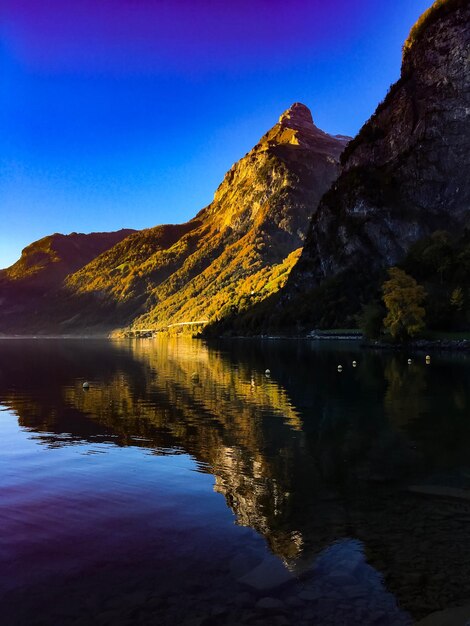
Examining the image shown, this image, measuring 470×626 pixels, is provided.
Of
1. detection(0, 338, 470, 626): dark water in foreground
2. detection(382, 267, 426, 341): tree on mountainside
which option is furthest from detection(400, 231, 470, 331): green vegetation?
detection(0, 338, 470, 626): dark water in foreground

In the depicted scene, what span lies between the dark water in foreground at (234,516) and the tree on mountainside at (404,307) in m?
84.6

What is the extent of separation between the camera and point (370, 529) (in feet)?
46.7

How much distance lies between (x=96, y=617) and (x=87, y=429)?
70.2 ft

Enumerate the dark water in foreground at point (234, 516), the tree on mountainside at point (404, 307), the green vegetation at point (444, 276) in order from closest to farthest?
the dark water in foreground at point (234, 516)
the tree on mountainside at point (404, 307)
the green vegetation at point (444, 276)

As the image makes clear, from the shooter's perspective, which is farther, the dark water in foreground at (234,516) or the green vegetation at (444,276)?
the green vegetation at (444,276)

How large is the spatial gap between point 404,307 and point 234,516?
109107 mm

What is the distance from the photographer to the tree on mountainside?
116 m

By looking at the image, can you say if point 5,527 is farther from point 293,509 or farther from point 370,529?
point 370,529

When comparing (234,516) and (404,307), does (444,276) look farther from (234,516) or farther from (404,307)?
(234,516)

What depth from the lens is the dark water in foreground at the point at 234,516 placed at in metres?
10.4

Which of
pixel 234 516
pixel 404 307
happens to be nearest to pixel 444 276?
pixel 404 307

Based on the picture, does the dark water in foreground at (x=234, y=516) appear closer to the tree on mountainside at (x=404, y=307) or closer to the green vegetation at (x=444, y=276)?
the tree on mountainside at (x=404, y=307)

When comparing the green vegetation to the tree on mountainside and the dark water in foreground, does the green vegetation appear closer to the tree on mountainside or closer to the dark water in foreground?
the tree on mountainside

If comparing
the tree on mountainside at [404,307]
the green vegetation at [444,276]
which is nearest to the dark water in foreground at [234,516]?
the tree on mountainside at [404,307]
